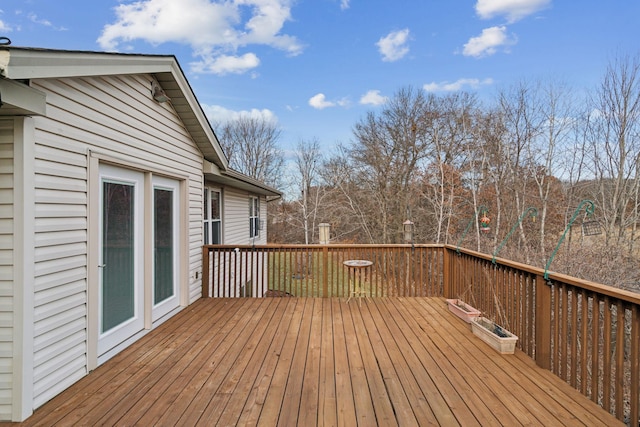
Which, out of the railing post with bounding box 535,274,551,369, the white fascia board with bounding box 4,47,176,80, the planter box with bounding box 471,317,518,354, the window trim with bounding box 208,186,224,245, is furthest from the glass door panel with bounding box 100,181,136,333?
the railing post with bounding box 535,274,551,369

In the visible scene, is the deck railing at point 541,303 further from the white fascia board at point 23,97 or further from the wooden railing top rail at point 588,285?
the white fascia board at point 23,97

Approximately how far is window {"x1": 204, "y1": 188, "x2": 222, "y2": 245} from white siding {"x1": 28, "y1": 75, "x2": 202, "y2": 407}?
9.66 ft

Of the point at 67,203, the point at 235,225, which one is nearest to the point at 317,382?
the point at 67,203

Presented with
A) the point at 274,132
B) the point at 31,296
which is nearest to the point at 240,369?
the point at 31,296

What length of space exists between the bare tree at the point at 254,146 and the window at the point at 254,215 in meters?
9.16

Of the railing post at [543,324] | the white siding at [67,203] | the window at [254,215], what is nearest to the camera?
the white siding at [67,203]

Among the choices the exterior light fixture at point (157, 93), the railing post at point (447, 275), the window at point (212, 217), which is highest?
the exterior light fixture at point (157, 93)

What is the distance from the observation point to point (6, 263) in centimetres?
209

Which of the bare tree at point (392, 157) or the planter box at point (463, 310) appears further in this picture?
the bare tree at point (392, 157)

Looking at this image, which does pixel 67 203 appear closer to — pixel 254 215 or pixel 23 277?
pixel 23 277

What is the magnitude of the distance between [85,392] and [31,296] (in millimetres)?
847

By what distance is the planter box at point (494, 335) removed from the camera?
9.84 feet

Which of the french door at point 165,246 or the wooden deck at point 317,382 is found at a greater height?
the french door at point 165,246

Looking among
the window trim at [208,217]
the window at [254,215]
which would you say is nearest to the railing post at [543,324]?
the window trim at [208,217]
